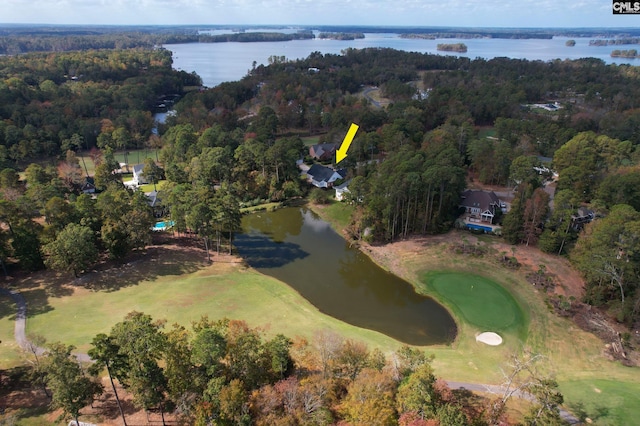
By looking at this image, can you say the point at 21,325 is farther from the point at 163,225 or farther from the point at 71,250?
the point at 163,225

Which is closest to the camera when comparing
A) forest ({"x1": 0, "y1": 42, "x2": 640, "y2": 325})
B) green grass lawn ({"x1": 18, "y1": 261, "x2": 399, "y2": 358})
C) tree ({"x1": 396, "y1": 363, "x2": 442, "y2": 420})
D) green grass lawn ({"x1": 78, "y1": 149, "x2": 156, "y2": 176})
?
tree ({"x1": 396, "y1": 363, "x2": 442, "y2": 420})

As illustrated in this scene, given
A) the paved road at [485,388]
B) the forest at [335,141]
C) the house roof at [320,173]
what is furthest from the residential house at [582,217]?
the house roof at [320,173]

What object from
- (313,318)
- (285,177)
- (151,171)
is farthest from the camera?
(285,177)

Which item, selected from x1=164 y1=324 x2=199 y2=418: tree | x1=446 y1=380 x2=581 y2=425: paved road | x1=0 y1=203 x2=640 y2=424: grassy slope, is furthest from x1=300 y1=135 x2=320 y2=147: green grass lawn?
x1=164 y1=324 x2=199 y2=418: tree

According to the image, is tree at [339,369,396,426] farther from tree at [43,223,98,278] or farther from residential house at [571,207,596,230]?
residential house at [571,207,596,230]

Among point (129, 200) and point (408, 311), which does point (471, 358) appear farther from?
point (129, 200)

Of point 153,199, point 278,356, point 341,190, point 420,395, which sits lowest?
point 341,190

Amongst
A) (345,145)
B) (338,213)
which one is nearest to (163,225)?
(338,213)

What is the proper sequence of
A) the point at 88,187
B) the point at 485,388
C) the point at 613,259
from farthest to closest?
the point at 88,187
the point at 613,259
the point at 485,388
